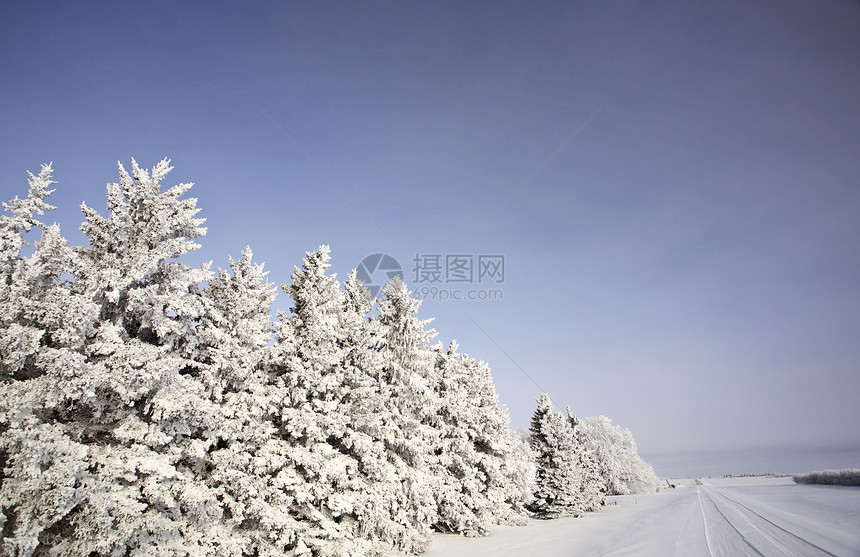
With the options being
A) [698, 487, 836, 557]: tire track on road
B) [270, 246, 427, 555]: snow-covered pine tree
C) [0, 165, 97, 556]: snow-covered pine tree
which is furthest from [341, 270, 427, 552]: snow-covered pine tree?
[698, 487, 836, 557]: tire track on road

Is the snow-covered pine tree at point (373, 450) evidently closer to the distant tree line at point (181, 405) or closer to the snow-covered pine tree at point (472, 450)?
the distant tree line at point (181, 405)

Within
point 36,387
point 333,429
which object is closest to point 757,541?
point 333,429

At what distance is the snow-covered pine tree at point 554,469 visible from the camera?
35.3 meters

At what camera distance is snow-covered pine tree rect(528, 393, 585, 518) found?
3531 cm

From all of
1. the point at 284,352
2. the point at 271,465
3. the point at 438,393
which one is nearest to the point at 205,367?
the point at 284,352

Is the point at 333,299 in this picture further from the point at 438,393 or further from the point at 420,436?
the point at 438,393

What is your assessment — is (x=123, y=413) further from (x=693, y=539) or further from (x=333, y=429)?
(x=693, y=539)

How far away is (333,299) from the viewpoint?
62.8ft

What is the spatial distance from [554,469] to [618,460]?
165 ft

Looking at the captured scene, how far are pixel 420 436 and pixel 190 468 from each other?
447 inches

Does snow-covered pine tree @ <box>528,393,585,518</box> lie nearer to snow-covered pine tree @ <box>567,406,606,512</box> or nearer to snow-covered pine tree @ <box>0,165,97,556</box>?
snow-covered pine tree @ <box>567,406,606,512</box>

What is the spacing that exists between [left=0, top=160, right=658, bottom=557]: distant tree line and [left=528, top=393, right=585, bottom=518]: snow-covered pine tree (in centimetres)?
1891

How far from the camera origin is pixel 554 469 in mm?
35656

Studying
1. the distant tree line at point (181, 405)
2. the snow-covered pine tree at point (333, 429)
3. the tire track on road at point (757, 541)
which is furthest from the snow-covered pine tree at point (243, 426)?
the tire track on road at point (757, 541)
